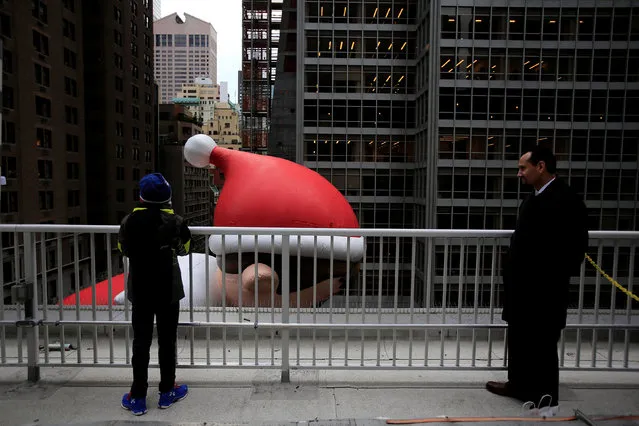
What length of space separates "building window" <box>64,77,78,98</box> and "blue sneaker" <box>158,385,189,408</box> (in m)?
11.4

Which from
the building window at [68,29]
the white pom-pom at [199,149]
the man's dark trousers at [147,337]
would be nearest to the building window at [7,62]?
the building window at [68,29]

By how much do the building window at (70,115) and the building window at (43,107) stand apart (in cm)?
50

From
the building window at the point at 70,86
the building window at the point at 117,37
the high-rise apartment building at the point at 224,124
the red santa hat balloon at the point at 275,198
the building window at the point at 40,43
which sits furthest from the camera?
the high-rise apartment building at the point at 224,124

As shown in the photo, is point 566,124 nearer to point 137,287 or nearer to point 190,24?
point 190,24

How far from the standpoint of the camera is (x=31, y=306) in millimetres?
3051

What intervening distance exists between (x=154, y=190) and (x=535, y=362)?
2.42m

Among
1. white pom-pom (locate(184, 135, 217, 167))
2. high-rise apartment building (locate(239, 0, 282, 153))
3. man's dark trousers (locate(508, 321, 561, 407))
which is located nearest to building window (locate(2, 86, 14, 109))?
white pom-pom (locate(184, 135, 217, 167))

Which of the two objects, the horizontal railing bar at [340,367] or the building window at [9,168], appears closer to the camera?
the horizontal railing bar at [340,367]

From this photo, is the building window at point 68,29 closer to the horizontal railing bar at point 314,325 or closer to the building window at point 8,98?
the building window at point 8,98

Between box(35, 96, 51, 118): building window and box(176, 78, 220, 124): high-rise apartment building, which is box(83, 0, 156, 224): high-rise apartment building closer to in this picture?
box(176, 78, 220, 124): high-rise apartment building

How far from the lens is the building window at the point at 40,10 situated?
32.4ft

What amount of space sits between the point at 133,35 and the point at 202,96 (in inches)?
116

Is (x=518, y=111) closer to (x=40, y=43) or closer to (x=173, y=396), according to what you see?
(x=40, y=43)

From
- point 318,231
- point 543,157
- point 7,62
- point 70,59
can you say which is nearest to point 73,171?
point 70,59
